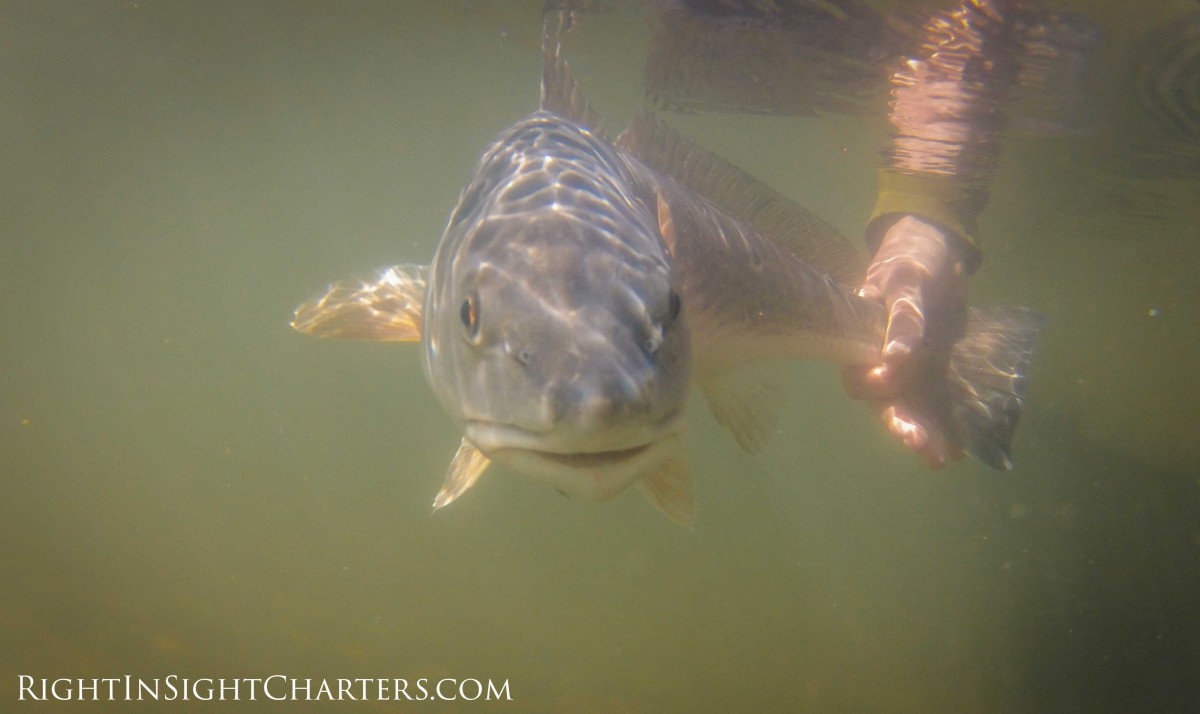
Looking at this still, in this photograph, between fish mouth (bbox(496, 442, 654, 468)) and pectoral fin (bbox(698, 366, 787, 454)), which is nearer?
fish mouth (bbox(496, 442, 654, 468))

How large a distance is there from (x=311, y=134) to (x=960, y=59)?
3409cm

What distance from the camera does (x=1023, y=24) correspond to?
25.5ft

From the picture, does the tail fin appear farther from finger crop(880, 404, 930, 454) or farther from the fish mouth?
the fish mouth

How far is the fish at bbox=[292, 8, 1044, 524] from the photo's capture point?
82.9 inches

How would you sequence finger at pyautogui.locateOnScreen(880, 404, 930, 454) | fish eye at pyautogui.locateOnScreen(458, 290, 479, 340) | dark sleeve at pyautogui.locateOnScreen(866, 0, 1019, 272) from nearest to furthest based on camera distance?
fish eye at pyautogui.locateOnScreen(458, 290, 479, 340), finger at pyautogui.locateOnScreen(880, 404, 930, 454), dark sleeve at pyautogui.locateOnScreen(866, 0, 1019, 272)

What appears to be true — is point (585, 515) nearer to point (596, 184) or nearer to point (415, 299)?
point (415, 299)

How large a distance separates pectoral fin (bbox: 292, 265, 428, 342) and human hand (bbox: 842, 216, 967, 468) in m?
4.00

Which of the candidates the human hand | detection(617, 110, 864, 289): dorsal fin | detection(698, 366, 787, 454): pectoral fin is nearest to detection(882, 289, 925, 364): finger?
the human hand

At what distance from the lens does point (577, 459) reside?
6.75 ft

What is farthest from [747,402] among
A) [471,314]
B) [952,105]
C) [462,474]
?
[952,105]

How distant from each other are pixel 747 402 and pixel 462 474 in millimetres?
2320

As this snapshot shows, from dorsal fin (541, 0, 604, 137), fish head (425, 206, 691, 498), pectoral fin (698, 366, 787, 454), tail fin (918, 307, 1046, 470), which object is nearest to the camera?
fish head (425, 206, 691, 498)

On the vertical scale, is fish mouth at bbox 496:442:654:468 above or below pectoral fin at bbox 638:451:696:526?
above

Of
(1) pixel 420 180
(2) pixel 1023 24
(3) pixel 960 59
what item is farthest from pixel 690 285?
(1) pixel 420 180
